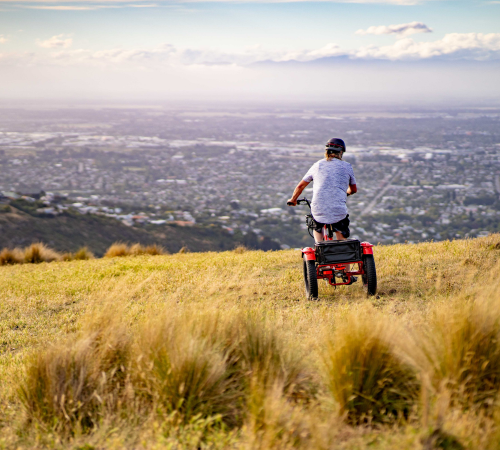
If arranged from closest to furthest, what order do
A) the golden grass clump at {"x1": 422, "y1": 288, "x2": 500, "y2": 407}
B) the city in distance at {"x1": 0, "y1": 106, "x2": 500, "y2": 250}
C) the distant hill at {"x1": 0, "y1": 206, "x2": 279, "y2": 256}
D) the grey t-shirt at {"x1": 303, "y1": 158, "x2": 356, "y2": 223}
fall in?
1. the golden grass clump at {"x1": 422, "y1": 288, "x2": 500, "y2": 407}
2. the grey t-shirt at {"x1": 303, "y1": 158, "x2": 356, "y2": 223}
3. the distant hill at {"x1": 0, "y1": 206, "x2": 279, "y2": 256}
4. the city in distance at {"x1": 0, "y1": 106, "x2": 500, "y2": 250}

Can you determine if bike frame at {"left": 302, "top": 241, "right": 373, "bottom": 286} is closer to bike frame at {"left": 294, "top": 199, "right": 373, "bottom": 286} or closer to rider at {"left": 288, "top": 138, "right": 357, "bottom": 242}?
bike frame at {"left": 294, "top": 199, "right": 373, "bottom": 286}

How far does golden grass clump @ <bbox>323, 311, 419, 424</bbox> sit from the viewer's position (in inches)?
130

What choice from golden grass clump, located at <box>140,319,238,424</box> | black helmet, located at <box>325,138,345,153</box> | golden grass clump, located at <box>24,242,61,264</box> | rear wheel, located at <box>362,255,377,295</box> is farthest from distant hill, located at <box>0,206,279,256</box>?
golden grass clump, located at <box>140,319,238,424</box>

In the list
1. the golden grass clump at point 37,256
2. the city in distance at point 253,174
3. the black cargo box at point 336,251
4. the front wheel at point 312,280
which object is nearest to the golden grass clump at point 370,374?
the black cargo box at point 336,251

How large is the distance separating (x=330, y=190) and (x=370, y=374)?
3526 millimetres

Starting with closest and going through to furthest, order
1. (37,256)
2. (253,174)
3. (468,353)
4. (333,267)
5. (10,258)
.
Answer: (468,353)
(333,267)
(10,258)
(37,256)
(253,174)

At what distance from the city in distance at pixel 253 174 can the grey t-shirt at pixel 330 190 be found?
27.3 metres

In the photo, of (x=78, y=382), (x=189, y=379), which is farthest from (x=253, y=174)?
(x=189, y=379)

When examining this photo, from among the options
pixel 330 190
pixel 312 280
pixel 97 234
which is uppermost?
pixel 330 190

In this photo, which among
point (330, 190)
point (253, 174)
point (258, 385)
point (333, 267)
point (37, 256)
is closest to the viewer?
point (258, 385)

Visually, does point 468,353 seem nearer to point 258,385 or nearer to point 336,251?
point 258,385

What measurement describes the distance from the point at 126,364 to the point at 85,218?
35.4m

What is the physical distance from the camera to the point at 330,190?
657 centimetres

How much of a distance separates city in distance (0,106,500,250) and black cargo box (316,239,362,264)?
1079 inches
